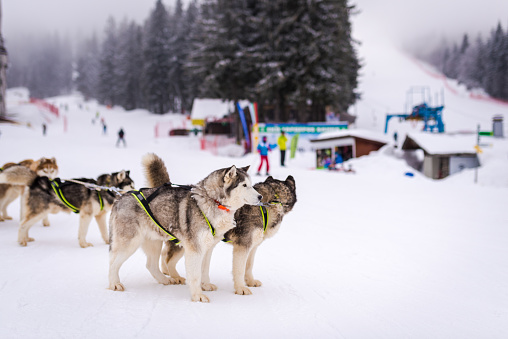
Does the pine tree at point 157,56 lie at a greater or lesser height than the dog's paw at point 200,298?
greater

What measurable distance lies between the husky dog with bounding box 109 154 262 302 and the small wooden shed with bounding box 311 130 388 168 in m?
15.2

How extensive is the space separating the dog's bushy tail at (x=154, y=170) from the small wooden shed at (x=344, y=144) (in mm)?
14636

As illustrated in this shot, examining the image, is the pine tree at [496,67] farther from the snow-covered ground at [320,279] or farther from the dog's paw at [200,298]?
the dog's paw at [200,298]

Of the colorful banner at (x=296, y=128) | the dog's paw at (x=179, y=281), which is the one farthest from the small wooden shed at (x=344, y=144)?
the dog's paw at (x=179, y=281)

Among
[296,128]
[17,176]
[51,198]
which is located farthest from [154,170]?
[296,128]

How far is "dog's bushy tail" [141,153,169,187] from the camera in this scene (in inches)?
170

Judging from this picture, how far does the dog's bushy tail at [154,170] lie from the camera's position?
4328mm

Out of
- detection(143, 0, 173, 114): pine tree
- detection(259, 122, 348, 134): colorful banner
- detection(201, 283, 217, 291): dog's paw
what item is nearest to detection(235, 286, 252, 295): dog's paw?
detection(201, 283, 217, 291): dog's paw

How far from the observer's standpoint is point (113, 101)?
67.4 metres

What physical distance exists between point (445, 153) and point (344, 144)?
516cm

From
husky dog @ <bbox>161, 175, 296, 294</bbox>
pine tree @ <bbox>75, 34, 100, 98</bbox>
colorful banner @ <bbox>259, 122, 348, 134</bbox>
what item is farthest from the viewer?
pine tree @ <bbox>75, 34, 100, 98</bbox>

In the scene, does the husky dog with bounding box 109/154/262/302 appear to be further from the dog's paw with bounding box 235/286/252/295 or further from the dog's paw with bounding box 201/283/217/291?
the dog's paw with bounding box 235/286/252/295

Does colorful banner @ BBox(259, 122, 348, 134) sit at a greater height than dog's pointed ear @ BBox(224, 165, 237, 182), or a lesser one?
greater

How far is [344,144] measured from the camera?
2034 cm
